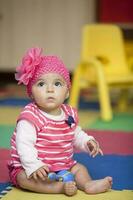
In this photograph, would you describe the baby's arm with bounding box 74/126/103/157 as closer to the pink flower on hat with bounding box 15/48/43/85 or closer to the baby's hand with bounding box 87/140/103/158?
the baby's hand with bounding box 87/140/103/158

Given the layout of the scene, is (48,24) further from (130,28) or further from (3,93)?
(3,93)

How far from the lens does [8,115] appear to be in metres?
3.25

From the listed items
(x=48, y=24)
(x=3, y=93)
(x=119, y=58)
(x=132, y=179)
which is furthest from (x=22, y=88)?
(x=132, y=179)

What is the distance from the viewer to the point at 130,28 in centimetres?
511

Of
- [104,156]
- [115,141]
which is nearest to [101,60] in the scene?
[115,141]

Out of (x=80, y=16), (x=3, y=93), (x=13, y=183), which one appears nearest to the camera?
(x=13, y=183)

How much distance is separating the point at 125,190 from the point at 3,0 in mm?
4519

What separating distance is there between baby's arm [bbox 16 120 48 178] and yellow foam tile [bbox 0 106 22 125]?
1411 mm

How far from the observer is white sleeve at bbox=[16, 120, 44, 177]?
1427 millimetres

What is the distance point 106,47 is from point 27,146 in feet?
6.99

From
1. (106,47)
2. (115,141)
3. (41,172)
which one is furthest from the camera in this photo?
(106,47)

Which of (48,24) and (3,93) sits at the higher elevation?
(48,24)

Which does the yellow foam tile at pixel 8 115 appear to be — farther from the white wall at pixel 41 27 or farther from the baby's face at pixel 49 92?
the white wall at pixel 41 27

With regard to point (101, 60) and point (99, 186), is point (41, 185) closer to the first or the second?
point (99, 186)
